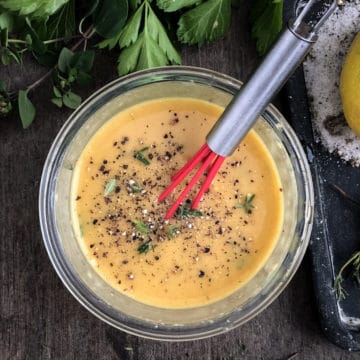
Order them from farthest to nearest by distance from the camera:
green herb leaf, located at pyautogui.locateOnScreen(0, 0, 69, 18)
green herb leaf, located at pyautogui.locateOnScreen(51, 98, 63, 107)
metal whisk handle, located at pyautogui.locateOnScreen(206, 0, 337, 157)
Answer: green herb leaf, located at pyautogui.locateOnScreen(51, 98, 63, 107) < green herb leaf, located at pyautogui.locateOnScreen(0, 0, 69, 18) < metal whisk handle, located at pyautogui.locateOnScreen(206, 0, 337, 157)

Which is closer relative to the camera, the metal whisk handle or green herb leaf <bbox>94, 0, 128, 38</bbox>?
the metal whisk handle

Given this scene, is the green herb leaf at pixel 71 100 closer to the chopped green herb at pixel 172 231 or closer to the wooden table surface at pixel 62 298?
the wooden table surface at pixel 62 298

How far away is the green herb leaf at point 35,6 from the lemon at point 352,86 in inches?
20.4

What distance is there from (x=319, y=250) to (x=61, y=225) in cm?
49

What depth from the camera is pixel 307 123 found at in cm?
130

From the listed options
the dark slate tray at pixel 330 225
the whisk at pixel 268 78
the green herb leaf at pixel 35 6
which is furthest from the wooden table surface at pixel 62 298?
the whisk at pixel 268 78

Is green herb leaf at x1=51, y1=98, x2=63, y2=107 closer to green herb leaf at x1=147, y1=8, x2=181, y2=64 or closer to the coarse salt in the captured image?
green herb leaf at x1=147, y1=8, x2=181, y2=64

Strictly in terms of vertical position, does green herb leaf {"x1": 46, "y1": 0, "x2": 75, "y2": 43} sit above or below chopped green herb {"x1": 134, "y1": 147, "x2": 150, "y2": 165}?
above

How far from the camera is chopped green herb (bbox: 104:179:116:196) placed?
121 cm

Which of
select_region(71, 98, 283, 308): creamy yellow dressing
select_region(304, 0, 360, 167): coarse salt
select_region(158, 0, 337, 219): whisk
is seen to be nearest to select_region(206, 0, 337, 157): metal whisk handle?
select_region(158, 0, 337, 219): whisk

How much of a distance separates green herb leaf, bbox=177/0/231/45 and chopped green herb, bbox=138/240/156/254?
0.38m

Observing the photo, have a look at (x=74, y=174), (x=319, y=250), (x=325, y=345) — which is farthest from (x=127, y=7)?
(x=325, y=345)

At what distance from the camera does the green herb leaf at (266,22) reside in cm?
121

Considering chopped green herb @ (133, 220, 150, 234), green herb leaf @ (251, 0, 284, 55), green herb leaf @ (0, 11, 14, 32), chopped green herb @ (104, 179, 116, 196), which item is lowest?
chopped green herb @ (133, 220, 150, 234)
